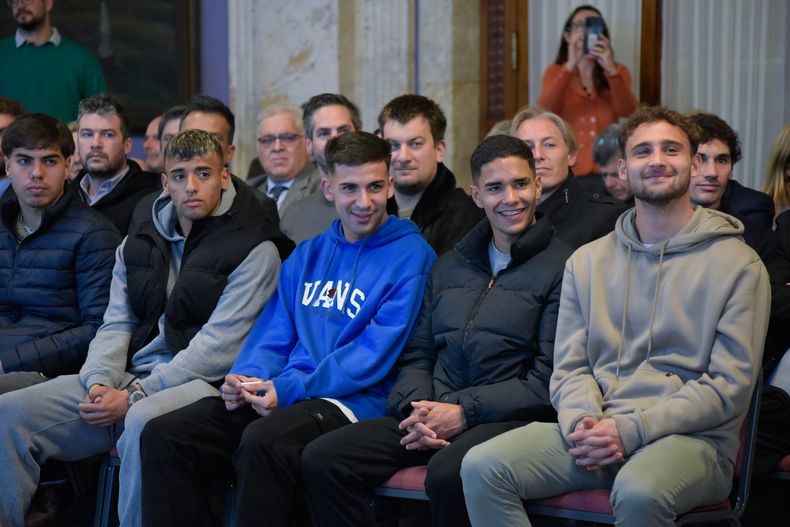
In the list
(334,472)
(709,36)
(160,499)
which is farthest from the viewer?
(709,36)

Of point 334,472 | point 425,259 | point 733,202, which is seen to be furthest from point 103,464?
point 733,202

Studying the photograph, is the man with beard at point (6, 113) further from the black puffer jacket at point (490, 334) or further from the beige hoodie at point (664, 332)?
the beige hoodie at point (664, 332)

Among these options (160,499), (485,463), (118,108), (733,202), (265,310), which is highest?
(118,108)

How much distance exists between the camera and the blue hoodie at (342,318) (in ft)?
12.9

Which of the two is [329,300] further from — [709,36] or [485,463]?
[709,36]

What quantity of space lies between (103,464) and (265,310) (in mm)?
770

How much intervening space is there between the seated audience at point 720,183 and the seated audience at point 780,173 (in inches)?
7.2

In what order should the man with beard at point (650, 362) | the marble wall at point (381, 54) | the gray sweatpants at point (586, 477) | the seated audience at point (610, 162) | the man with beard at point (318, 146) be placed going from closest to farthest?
1. the gray sweatpants at point (586, 477)
2. the man with beard at point (650, 362)
3. the man with beard at point (318, 146)
4. the seated audience at point (610, 162)
5. the marble wall at point (381, 54)

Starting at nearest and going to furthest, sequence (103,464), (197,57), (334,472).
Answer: (334,472)
(103,464)
(197,57)

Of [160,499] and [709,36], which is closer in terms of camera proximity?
[160,499]

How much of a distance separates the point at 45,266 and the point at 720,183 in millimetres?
2483

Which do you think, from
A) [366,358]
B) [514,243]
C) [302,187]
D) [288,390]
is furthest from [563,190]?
[302,187]

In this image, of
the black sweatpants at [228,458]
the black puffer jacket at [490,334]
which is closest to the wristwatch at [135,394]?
the black sweatpants at [228,458]

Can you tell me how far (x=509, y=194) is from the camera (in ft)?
12.5
